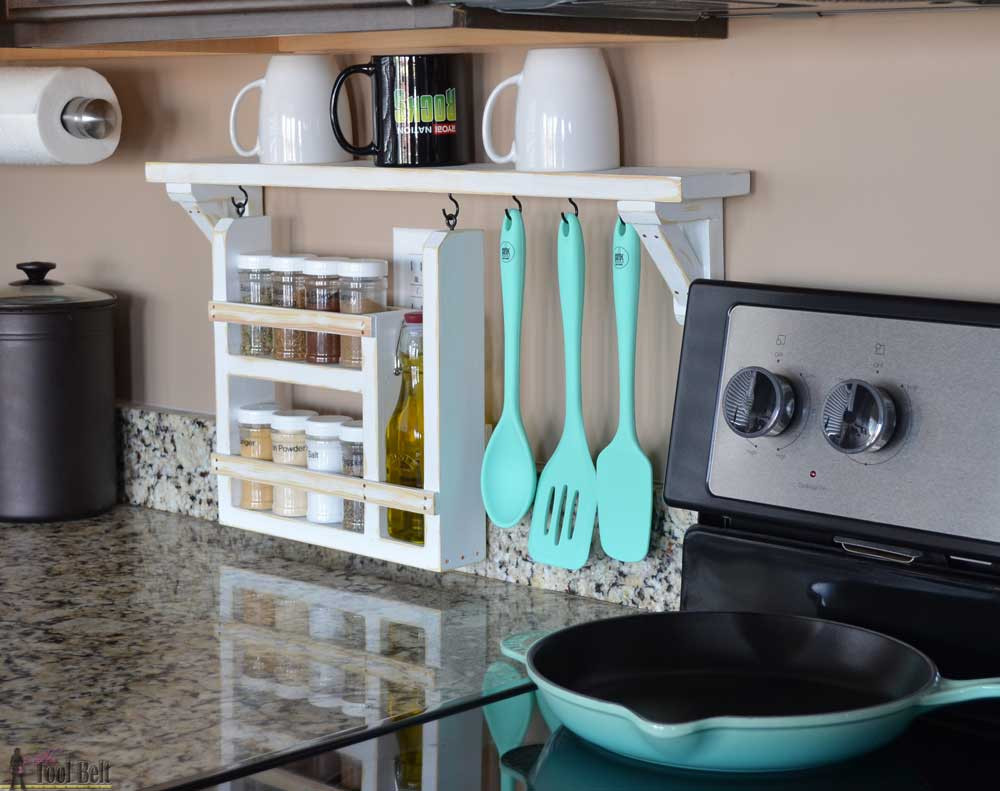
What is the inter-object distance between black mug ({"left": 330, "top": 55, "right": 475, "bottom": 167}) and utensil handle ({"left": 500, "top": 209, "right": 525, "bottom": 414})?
88 mm

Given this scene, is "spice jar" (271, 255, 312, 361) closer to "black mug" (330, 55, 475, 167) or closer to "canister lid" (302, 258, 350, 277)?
"canister lid" (302, 258, 350, 277)

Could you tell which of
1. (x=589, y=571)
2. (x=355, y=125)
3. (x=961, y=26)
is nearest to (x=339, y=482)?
(x=589, y=571)

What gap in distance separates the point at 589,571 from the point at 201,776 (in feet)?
1.75

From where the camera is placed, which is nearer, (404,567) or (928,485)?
(928,485)

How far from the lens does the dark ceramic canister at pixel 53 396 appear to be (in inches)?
67.2

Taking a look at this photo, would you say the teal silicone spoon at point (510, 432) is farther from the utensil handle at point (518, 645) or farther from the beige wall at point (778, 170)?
the utensil handle at point (518, 645)

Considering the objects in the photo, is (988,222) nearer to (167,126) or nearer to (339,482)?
(339,482)

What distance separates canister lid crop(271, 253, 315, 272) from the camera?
1569 mm

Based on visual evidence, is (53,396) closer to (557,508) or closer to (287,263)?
(287,263)

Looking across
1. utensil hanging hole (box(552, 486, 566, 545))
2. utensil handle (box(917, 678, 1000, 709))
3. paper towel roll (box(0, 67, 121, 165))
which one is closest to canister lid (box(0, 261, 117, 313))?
paper towel roll (box(0, 67, 121, 165))

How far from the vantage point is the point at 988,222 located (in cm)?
116

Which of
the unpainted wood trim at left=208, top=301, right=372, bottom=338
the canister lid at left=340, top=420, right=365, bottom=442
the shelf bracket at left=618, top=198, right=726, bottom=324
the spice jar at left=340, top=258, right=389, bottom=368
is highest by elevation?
the shelf bracket at left=618, top=198, right=726, bottom=324

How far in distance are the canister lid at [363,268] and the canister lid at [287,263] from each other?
62mm

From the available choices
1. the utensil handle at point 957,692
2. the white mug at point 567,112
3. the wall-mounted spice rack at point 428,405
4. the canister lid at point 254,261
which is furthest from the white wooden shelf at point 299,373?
the utensil handle at point 957,692
